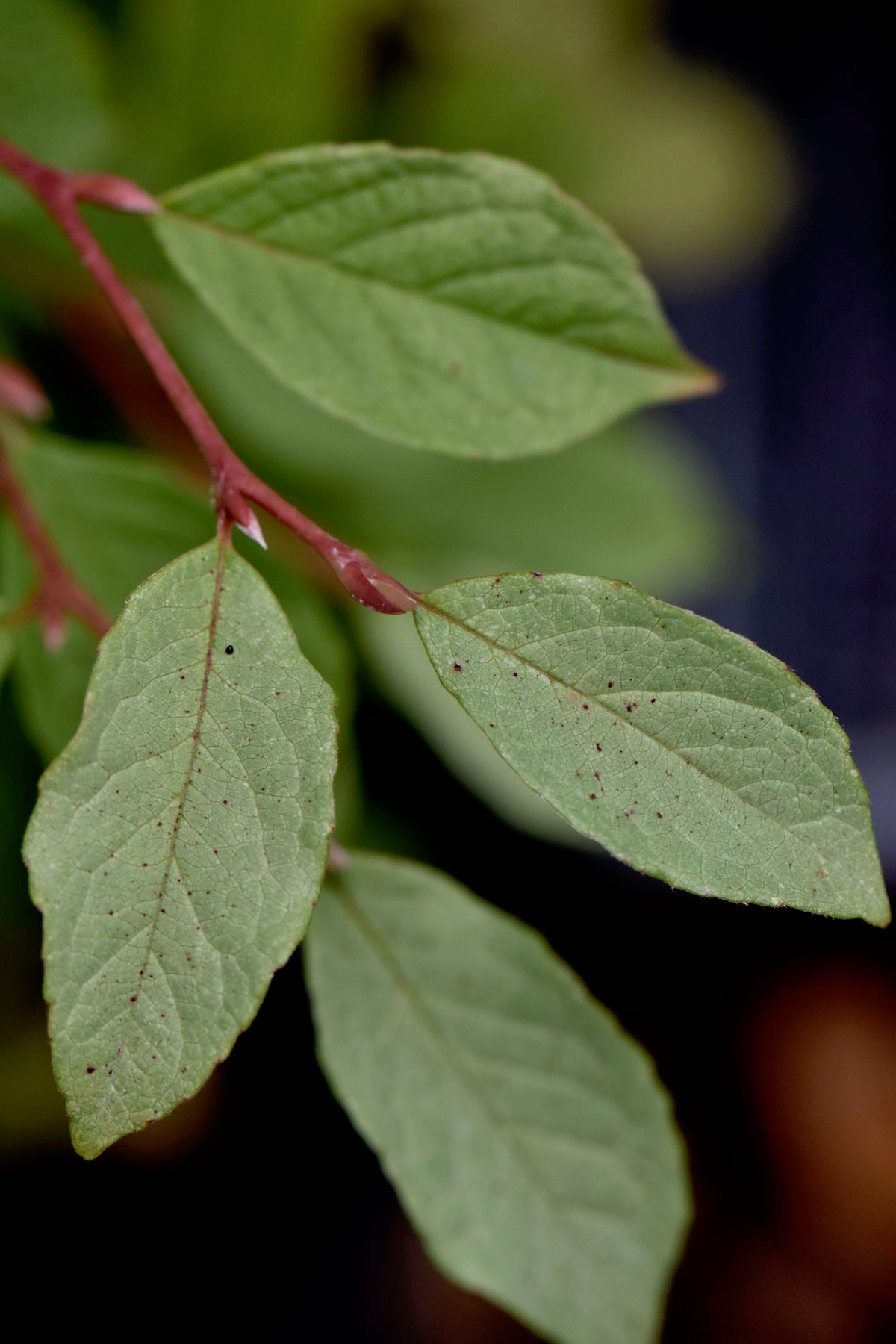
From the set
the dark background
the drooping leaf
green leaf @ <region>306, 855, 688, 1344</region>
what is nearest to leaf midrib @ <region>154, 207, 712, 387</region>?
the drooping leaf

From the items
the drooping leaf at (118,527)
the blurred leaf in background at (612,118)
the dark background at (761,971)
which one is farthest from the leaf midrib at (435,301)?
the dark background at (761,971)

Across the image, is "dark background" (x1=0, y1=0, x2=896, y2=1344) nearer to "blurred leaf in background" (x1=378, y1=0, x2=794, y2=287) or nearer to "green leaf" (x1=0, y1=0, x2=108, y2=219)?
"blurred leaf in background" (x1=378, y1=0, x2=794, y2=287)

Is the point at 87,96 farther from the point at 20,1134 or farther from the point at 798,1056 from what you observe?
the point at 798,1056

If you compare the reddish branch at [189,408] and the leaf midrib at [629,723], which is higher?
the reddish branch at [189,408]

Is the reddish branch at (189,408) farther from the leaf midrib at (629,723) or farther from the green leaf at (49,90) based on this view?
the green leaf at (49,90)

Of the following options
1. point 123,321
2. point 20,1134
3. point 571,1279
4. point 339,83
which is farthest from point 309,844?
point 20,1134

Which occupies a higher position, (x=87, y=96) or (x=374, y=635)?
(x=87, y=96)

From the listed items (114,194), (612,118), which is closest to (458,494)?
(612,118)
